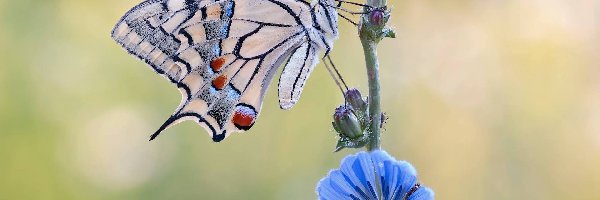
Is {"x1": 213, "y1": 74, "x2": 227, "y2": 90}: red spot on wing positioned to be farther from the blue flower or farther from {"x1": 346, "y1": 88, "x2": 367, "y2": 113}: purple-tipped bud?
the blue flower

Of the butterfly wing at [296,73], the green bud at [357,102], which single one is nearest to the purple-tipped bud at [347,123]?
the green bud at [357,102]

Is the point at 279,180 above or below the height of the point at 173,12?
above

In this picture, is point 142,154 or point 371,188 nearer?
point 371,188

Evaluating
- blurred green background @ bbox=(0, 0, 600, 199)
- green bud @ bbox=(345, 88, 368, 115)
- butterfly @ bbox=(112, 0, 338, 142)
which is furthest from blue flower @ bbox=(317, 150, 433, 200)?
blurred green background @ bbox=(0, 0, 600, 199)

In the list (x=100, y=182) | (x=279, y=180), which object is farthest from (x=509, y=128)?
(x=100, y=182)

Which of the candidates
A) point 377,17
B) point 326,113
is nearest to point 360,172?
point 377,17

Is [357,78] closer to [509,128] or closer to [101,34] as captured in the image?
[509,128]

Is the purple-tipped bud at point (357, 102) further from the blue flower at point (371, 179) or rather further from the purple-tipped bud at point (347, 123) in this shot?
the blue flower at point (371, 179)
